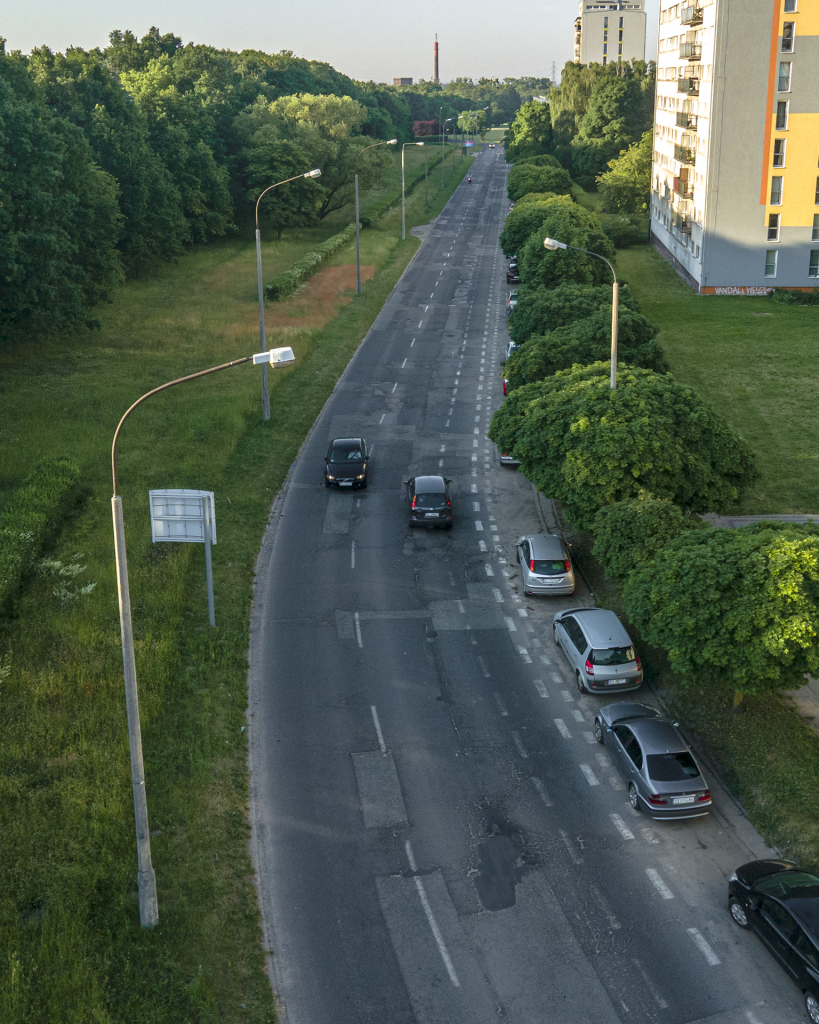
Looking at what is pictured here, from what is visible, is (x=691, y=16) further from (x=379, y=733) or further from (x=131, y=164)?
(x=379, y=733)

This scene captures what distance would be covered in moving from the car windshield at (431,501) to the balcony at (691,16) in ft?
186

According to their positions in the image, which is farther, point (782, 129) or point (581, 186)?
point (581, 186)

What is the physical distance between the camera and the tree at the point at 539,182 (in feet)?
301

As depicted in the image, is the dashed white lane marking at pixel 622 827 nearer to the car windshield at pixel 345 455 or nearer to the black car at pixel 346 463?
the black car at pixel 346 463

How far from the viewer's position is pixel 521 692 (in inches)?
996

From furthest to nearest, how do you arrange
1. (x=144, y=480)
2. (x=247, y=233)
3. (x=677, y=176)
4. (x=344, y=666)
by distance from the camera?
(x=247, y=233), (x=677, y=176), (x=144, y=480), (x=344, y=666)

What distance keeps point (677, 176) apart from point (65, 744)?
242 ft

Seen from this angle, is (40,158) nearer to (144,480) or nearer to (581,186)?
(144,480)

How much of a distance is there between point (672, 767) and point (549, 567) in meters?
10.2

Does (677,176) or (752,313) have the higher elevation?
(677,176)

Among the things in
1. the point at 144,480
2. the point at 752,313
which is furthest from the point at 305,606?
the point at 752,313

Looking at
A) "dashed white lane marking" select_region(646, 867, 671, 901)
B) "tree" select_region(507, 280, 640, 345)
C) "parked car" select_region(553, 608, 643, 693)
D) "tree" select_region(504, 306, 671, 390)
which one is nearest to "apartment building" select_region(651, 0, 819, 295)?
"tree" select_region(507, 280, 640, 345)

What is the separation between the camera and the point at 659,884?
1881 cm

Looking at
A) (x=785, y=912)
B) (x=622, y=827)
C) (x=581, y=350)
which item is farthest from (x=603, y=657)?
(x=581, y=350)
